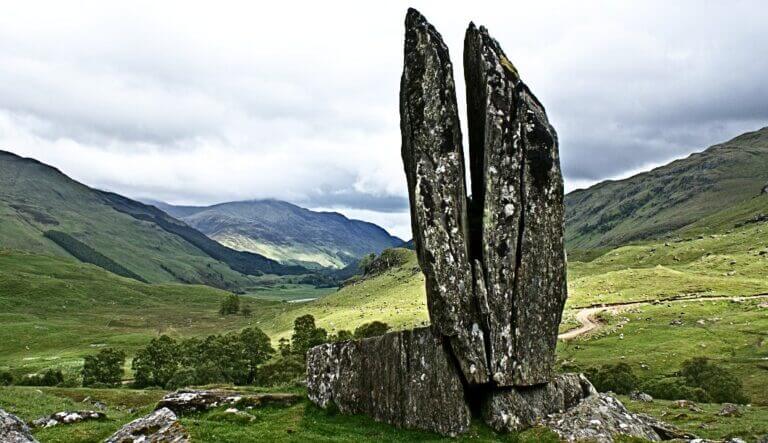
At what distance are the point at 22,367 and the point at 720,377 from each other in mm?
138210

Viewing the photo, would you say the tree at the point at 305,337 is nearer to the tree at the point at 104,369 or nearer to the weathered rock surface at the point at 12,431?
the tree at the point at 104,369

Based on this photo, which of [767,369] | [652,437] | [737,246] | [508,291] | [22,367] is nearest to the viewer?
[652,437]

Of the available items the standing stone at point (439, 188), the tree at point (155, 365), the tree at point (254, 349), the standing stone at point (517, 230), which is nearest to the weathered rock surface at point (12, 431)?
the standing stone at point (439, 188)

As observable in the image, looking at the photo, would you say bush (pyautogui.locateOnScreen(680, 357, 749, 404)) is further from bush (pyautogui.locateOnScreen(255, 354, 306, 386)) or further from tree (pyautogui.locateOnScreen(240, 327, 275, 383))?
tree (pyautogui.locateOnScreen(240, 327, 275, 383))

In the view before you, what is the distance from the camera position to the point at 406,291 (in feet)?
622

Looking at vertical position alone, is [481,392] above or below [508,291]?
below

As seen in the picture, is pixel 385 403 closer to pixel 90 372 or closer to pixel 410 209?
pixel 410 209

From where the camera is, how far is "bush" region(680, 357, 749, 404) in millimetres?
47000

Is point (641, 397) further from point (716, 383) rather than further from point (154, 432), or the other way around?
point (154, 432)

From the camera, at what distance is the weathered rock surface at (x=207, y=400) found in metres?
29.9

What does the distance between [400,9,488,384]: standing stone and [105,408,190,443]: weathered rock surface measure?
12.8m

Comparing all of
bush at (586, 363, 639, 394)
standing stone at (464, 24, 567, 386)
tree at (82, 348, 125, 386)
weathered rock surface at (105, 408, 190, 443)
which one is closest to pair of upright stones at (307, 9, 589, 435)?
standing stone at (464, 24, 567, 386)

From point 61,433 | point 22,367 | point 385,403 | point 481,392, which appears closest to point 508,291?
point 481,392

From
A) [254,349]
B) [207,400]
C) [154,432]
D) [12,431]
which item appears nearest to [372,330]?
[254,349]
